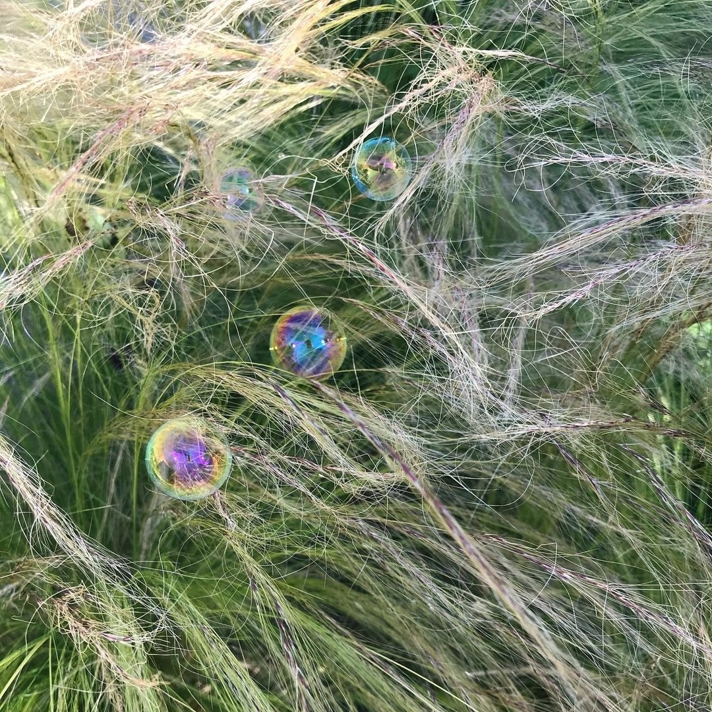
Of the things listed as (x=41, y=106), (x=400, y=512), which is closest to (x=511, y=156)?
(x=400, y=512)

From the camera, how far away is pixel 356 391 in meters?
0.97

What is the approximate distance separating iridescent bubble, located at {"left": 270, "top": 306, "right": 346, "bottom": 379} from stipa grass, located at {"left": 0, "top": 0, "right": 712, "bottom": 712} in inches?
1.2

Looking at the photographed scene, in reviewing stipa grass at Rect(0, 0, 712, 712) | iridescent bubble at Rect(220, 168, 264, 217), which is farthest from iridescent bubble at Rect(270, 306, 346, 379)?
iridescent bubble at Rect(220, 168, 264, 217)

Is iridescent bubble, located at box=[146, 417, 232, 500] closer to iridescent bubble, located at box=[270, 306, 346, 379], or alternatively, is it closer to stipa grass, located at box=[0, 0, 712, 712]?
stipa grass, located at box=[0, 0, 712, 712]

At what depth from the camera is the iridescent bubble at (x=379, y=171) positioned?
36.7 inches

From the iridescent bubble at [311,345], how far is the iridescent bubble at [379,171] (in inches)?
6.9

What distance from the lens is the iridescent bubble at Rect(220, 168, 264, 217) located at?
36.0 inches

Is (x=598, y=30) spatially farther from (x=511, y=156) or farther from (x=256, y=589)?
(x=256, y=589)

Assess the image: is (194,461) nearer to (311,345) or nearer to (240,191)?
(311,345)

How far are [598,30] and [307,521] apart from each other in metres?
0.79

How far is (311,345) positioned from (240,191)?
232 millimetres

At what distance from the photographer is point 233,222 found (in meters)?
0.91

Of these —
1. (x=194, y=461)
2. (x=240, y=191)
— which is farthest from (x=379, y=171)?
(x=194, y=461)

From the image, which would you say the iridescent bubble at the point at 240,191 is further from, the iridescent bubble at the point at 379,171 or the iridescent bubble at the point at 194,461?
the iridescent bubble at the point at 194,461
